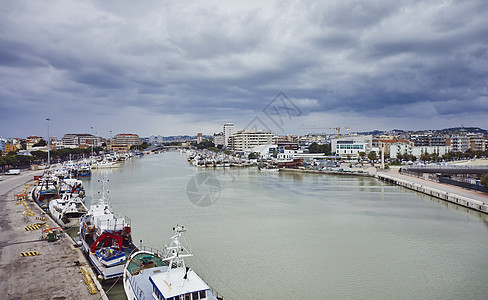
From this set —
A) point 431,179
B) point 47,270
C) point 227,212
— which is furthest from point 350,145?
point 47,270

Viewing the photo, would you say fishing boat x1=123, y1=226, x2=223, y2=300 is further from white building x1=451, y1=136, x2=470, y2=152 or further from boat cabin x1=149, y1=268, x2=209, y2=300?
white building x1=451, y1=136, x2=470, y2=152

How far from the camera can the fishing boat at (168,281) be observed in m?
4.28

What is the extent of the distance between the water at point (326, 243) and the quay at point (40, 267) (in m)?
0.76

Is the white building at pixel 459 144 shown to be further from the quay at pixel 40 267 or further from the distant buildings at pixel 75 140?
the distant buildings at pixel 75 140

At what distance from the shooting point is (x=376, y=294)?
5938mm

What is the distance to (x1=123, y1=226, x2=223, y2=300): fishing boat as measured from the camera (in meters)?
4.28

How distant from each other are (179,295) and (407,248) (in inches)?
274

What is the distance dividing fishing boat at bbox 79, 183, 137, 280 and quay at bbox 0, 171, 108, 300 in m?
0.25

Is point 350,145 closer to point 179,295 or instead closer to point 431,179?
point 431,179

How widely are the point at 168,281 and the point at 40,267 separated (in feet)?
10.4

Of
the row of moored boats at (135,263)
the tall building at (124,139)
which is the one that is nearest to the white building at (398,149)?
the row of moored boats at (135,263)

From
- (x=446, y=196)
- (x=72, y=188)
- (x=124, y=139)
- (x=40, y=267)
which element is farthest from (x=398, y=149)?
(x=124, y=139)

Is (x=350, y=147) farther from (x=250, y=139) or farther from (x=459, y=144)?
(x=250, y=139)

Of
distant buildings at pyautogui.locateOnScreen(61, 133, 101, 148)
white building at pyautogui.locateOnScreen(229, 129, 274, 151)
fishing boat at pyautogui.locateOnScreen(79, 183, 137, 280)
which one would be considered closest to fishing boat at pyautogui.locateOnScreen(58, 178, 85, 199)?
fishing boat at pyautogui.locateOnScreen(79, 183, 137, 280)
